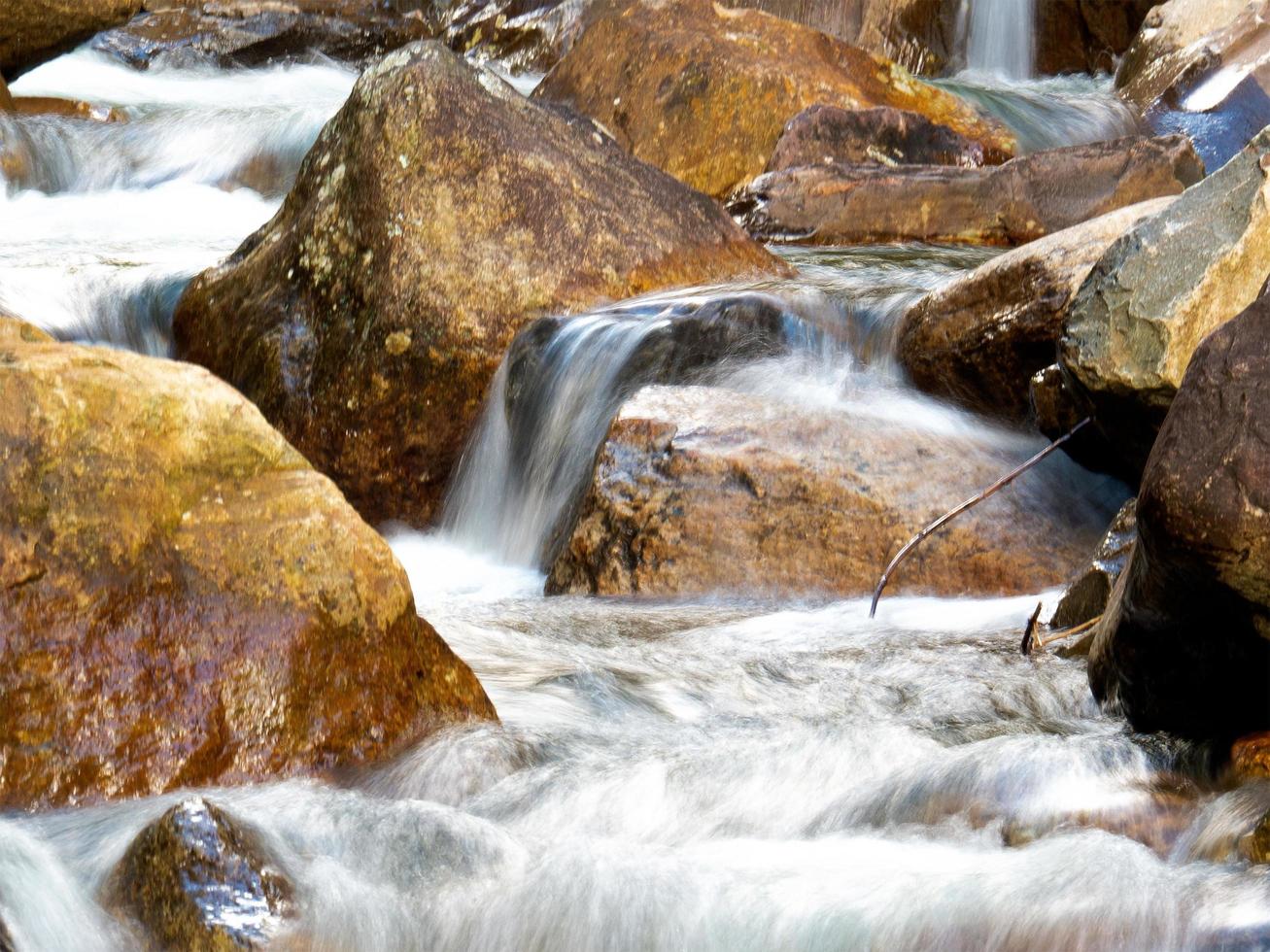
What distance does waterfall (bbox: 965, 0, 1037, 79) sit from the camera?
15.1 meters

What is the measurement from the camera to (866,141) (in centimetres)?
955

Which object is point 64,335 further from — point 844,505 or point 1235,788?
point 1235,788

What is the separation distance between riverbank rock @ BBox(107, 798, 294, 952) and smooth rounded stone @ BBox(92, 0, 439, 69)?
13.1m

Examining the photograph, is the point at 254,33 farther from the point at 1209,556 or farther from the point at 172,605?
the point at 1209,556

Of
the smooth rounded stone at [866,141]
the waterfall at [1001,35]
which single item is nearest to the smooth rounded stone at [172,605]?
the smooth rounded stone at [866,141]

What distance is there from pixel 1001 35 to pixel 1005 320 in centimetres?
1073

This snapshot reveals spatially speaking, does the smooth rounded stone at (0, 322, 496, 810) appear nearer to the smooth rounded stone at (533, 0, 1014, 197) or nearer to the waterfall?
the smooth rounded stone at (533, 0, 1014, 197)

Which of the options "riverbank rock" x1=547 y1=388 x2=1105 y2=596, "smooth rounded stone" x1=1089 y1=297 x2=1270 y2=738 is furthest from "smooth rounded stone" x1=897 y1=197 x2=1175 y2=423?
"smooth rounded stone" x1=1089 y1=297 x2=1270 y2=738

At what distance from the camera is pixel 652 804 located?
3006mm

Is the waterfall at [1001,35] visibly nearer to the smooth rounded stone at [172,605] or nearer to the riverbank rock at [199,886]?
the smooth rounded stone at [172,605]

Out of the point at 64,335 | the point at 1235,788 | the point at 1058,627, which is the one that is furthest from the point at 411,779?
the point at 64,335

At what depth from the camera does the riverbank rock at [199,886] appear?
2.34 m

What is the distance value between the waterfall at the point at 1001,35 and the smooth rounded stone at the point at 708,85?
14.9ft

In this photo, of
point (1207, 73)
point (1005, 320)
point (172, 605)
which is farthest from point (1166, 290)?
point (1207, 73)
